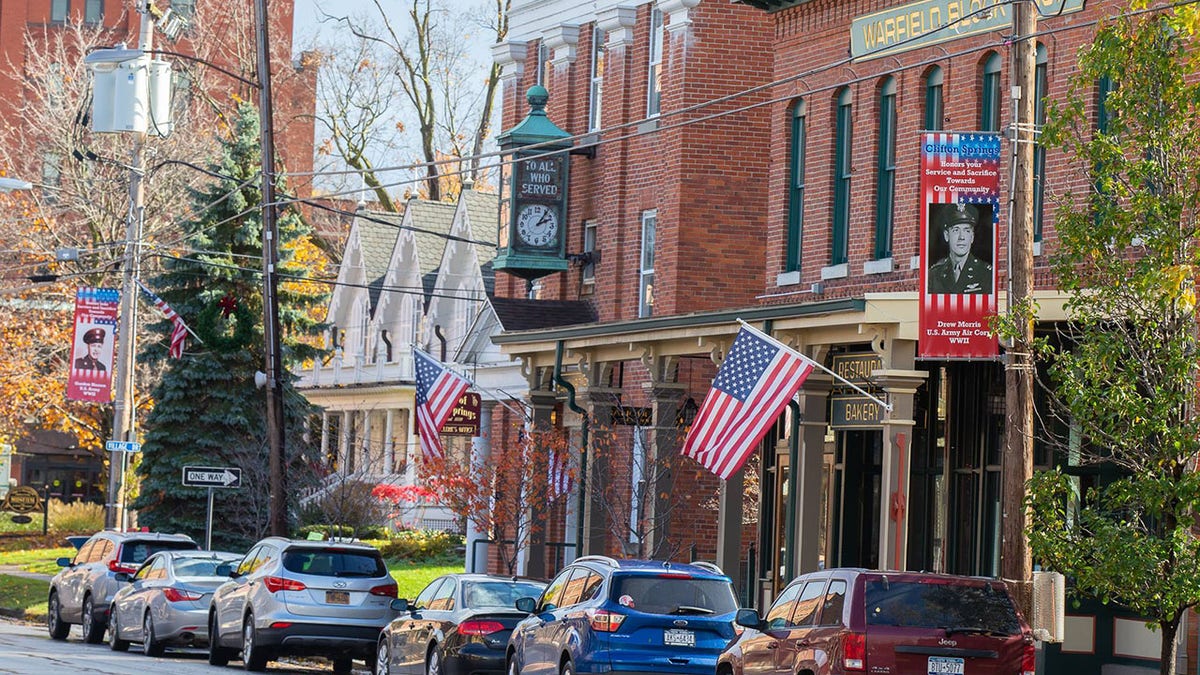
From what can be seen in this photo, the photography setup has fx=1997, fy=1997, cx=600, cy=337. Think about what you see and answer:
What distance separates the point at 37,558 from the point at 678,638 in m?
34.1

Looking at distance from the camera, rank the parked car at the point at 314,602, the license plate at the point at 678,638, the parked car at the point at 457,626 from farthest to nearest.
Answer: the parked car at the point at 314,602 → the parked car at the point at 457,626 → the license plate at the point at 678,638

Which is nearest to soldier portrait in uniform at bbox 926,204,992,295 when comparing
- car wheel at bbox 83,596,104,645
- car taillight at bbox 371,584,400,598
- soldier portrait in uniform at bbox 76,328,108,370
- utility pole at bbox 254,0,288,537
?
car taillight at bbox 371,584,400,598

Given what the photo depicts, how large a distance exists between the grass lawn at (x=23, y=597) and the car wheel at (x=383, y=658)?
15802mm

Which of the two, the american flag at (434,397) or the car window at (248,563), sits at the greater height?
the american flag at (434,397)

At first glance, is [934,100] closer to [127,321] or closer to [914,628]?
[914,628]

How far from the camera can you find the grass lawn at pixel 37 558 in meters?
46.7

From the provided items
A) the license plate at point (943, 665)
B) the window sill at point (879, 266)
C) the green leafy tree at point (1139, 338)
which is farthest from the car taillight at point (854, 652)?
the window sill at point (879, 266)

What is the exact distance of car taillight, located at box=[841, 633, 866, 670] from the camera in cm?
1554

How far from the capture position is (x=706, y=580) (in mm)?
19062

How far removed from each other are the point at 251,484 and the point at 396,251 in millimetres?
20374

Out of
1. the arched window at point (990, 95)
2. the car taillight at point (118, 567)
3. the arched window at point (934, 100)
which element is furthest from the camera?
the car taillight at point (118, 567)

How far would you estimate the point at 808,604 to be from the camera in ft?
55.4

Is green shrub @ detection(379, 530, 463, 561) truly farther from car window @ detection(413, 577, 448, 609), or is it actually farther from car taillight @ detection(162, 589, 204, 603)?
car window @ detection(413, 577, 448, 609)

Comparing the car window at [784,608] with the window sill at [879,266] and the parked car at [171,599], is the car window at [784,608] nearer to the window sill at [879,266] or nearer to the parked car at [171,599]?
the window sill at [879,266]
